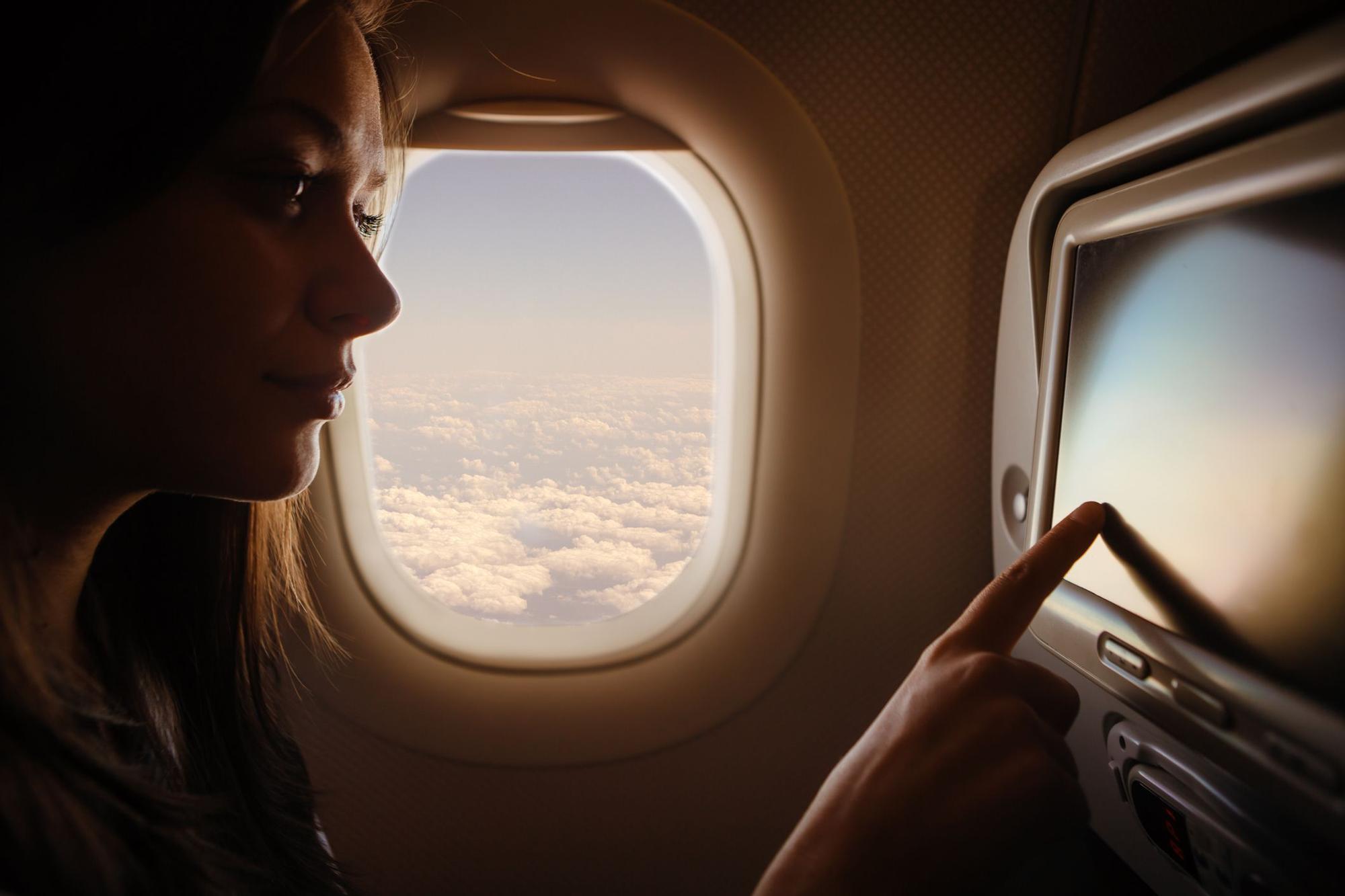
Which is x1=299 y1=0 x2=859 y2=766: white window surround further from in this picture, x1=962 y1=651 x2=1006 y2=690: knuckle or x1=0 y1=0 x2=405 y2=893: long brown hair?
x1=962 y1=651 x2=1006 y2=690: knuckle

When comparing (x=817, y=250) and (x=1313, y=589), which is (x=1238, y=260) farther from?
(x=817, y=250)

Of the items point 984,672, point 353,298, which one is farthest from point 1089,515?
point 353,298

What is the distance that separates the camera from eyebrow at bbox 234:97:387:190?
612 millimetres

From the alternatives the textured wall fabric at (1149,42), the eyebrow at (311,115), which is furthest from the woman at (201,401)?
the textured wall fabric at (1149,42)

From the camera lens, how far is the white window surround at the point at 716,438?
103 cm

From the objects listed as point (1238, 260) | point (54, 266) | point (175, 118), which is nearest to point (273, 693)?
point (54, 266)

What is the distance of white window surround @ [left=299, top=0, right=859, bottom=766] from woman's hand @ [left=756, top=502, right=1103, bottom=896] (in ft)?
1.73

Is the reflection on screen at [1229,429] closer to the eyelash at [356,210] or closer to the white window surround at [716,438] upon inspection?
the white window surround at [716,438]

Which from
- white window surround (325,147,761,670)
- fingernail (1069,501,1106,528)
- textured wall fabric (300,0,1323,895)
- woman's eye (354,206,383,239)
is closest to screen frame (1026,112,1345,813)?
fingernail (1069,501,1106,528)

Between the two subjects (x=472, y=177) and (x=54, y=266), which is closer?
(x=54, y=266)

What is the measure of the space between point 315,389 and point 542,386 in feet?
1.91

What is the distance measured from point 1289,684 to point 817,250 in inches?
29.9

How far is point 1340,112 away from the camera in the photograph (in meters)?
0.49

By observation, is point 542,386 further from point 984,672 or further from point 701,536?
point 984,672
